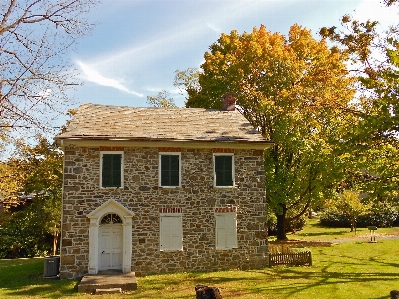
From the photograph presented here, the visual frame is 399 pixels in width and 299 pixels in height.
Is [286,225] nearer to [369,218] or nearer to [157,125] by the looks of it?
[369,218]

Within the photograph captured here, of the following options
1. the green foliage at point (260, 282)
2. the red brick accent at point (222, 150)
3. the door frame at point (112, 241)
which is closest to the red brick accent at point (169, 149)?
the red brick accent at point (222, 150)

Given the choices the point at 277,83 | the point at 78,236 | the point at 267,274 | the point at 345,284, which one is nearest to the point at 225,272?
the point at 267,274

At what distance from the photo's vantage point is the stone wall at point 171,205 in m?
15.2

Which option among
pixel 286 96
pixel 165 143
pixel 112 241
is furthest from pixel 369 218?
pixel 112 241

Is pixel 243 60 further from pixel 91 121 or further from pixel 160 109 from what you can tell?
pixel 91 121

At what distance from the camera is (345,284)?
1366 centimetres

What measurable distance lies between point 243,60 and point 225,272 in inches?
540

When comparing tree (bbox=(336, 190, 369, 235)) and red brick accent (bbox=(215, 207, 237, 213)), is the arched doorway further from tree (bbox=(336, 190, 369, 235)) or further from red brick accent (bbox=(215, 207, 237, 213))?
tree (bbox=(336, 190, 369, 235))

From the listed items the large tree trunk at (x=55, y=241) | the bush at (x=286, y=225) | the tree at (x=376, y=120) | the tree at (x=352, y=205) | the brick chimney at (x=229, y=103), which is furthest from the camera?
the tree at (x=352, y=205)

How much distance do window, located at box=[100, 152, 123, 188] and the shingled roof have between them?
853mm

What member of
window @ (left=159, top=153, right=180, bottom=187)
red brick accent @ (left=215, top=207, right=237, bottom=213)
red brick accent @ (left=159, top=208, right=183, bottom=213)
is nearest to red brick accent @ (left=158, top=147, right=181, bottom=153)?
window @ (left=159, top=153, right=180, bottom=187)

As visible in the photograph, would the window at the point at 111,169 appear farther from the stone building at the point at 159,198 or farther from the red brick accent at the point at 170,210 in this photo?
the red brick accent at the point at 170,210

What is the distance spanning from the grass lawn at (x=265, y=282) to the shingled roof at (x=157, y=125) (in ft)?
18.5

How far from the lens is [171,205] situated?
16.2m
